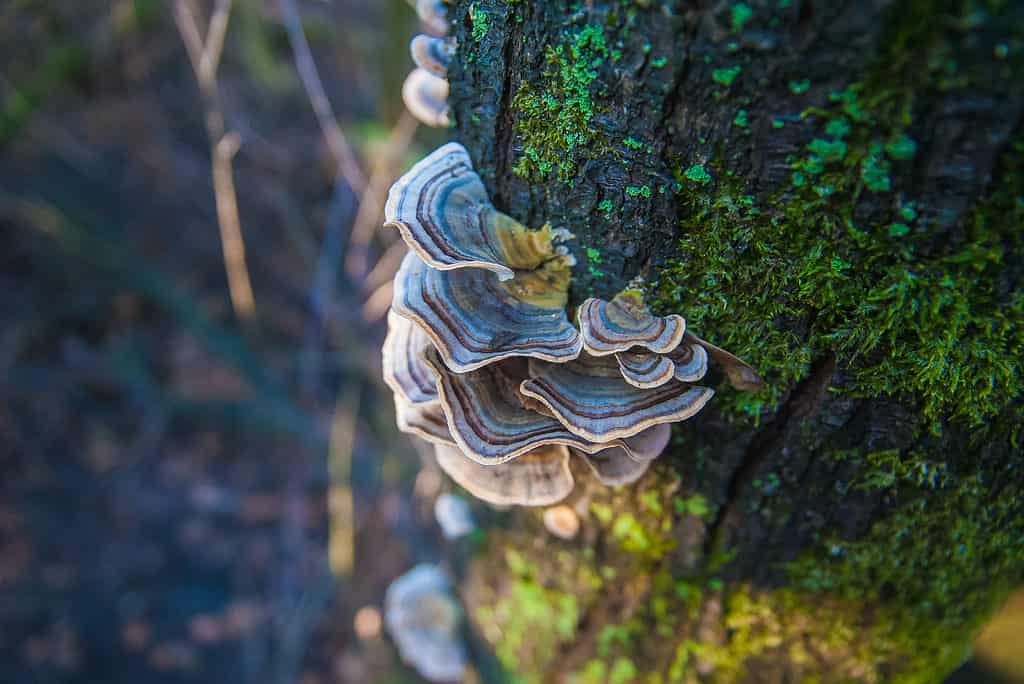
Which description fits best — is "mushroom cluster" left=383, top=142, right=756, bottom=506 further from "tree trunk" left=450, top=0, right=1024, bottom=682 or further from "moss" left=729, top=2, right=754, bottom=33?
"moss" left=729, top=2, right=754, bottom=33

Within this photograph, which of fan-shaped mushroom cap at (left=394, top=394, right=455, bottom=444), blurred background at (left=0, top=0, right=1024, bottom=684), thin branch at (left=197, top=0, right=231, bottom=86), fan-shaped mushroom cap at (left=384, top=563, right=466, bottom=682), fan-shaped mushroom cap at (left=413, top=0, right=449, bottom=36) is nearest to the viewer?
fan-shaped mushroom cap at (left=394, top=394, right=455, bottom=444)

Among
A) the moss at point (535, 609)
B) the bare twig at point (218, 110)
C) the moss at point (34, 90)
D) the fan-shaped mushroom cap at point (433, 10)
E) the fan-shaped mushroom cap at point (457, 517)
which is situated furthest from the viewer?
the moss at point (34, 90)

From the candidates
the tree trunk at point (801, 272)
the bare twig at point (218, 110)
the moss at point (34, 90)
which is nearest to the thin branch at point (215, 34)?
the bare twig at point (218, 110)

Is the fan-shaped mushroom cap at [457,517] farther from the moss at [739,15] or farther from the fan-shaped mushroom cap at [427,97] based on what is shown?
the moss at [739,15]

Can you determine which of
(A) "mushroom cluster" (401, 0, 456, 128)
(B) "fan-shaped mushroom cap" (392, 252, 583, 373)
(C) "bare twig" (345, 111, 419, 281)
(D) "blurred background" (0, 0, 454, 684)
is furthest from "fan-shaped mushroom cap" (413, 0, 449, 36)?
(D) "blurred background" (0, 0, 454, 684)

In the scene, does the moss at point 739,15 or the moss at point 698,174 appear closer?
the moss at point 739,15

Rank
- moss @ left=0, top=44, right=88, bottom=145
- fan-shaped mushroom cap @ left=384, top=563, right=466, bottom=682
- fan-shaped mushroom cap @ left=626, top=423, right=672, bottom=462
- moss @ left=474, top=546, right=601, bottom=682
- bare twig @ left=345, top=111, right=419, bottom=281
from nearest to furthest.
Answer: fan-shaped mushroom cap @ left=626, top=423, right=672, bottom=462 < moss @ left=474, top=546, right=601, bottom=682 < fan-shaped mushroom cap @ left=384, top=563, right=466, bottom=682 < bare twig @ left=345, top=111, right=419, bottom=281 < moss @ left=0, top=44, right=88, bottom=145
